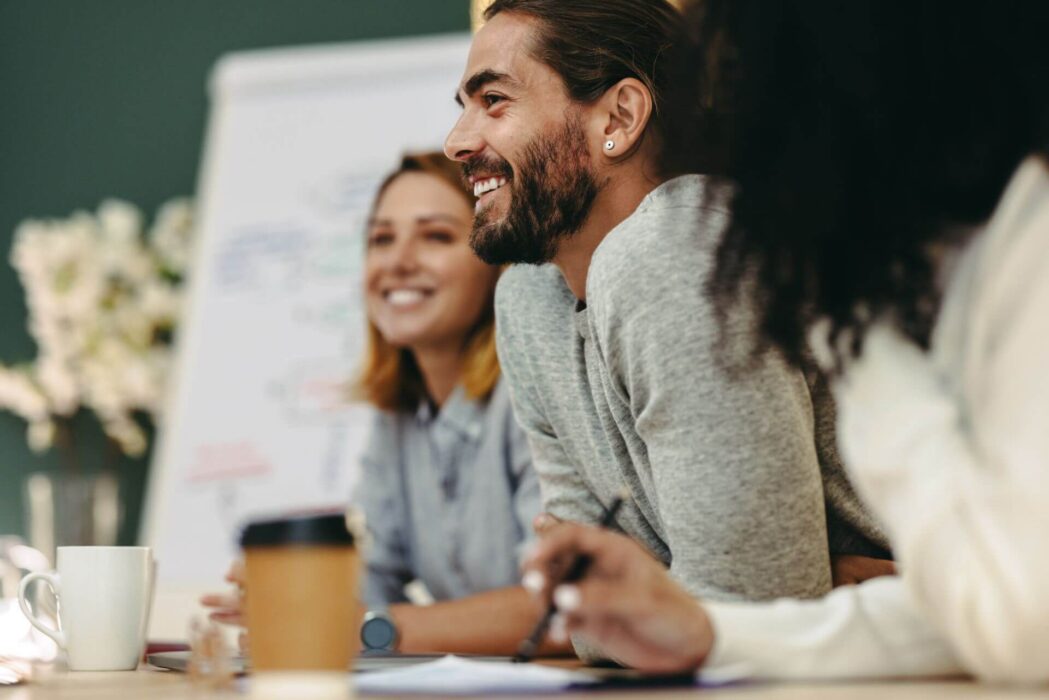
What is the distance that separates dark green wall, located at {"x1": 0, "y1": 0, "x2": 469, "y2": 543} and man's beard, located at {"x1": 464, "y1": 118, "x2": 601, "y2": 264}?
207cm

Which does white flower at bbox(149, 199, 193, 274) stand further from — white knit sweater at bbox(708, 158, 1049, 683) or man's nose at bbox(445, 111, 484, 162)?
white knit sweater at bbox(708, 158, 1049, 683)

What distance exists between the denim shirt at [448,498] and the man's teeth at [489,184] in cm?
64

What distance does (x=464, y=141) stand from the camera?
1384mm

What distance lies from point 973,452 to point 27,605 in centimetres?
75

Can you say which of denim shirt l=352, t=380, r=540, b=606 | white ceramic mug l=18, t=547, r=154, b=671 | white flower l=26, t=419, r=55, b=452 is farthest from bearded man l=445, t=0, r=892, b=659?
white flower l=26, t=419, r=55, b=452

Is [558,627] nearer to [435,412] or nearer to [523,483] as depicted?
[523,483]

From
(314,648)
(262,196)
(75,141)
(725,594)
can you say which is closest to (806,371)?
(725,594)

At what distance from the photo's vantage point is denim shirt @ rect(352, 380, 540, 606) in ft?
6.57

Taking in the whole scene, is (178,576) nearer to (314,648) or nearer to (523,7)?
(523,7)

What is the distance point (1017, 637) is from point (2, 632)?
0.80 meters

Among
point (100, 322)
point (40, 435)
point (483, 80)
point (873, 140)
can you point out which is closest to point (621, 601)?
point (873, 140)

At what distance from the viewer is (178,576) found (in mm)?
2801

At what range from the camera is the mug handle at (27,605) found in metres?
0.99

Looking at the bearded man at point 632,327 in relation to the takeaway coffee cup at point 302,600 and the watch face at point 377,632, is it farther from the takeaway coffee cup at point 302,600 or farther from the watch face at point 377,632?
the watch face at point 377,632
